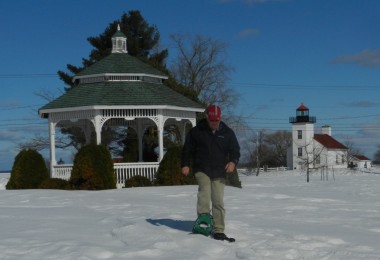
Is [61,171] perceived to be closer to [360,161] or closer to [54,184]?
[54,184]

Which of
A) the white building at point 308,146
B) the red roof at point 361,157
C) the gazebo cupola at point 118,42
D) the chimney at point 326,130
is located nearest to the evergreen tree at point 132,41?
the gazebo cupola at point 118,42

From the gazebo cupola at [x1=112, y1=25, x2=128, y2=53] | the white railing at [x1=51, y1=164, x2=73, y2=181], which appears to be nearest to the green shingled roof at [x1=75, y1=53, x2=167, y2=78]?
the gazebo cupola at [x1=112, y1=25, x2=128, y2=53]

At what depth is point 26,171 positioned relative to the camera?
790 inches

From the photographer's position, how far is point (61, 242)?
754 cm

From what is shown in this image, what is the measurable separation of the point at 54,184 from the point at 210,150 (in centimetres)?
1248

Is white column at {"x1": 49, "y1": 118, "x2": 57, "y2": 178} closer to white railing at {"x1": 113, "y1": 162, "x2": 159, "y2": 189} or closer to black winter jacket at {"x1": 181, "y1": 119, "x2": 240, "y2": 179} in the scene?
white railing at {"x1": 113, "y1": 162, "x2": 159, "y2": 189}

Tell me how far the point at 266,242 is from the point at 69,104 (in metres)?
15.7

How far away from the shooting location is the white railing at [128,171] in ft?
72.0

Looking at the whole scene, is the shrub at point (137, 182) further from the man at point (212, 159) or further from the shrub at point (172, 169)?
the man at point (212, 159)

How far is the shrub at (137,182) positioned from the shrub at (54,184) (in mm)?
2133

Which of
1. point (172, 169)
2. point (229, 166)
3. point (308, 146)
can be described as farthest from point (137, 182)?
point (308, 146)

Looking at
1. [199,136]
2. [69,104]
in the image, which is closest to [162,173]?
[69,104]

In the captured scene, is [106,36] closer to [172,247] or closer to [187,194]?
[187,194]

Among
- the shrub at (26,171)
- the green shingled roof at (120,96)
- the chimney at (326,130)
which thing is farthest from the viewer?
the chimney at (326,130)
